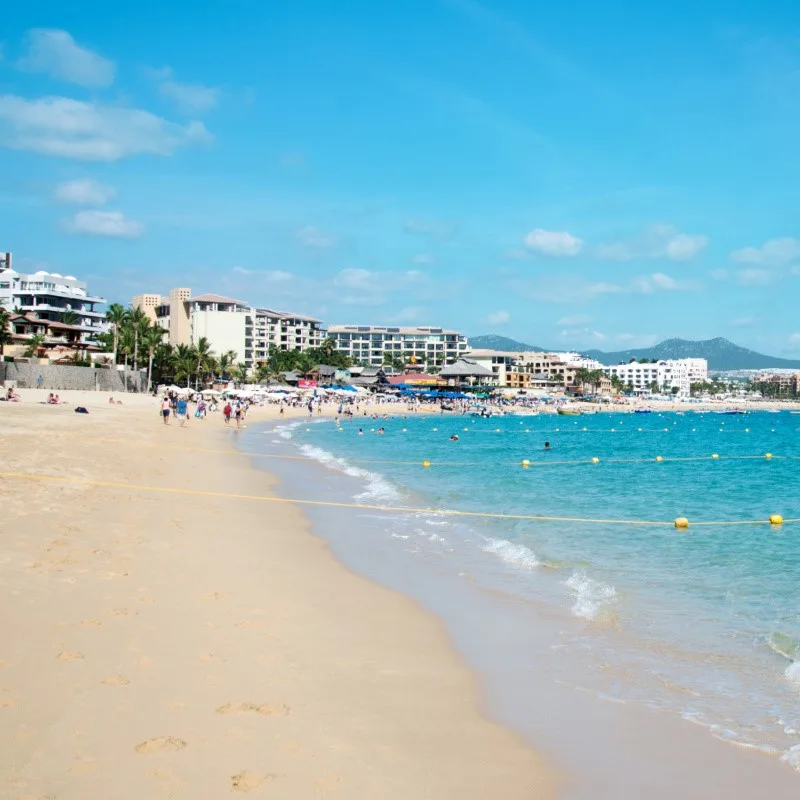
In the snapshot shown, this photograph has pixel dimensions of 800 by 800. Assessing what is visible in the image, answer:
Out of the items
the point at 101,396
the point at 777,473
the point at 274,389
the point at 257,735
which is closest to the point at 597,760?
the point at 257,735

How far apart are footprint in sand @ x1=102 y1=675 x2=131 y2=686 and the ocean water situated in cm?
354

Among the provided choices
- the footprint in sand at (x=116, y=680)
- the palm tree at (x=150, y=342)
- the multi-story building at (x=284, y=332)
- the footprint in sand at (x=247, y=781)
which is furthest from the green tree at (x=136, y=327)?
the footprint in sand at (x=247, y=781)

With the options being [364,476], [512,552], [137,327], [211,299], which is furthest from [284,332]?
[512,552]

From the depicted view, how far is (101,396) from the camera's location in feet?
196

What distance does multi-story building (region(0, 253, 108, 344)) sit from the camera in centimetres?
8625

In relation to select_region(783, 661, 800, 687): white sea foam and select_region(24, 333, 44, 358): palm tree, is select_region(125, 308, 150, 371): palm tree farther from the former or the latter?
select_region(783, 661, 800, 687): white sea foam

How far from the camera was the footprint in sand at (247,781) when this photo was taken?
4.91 m

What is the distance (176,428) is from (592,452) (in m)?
23.5

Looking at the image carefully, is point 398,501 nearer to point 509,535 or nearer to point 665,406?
point 509,535

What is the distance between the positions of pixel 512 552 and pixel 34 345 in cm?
6489

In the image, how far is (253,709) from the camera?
6.14 meters

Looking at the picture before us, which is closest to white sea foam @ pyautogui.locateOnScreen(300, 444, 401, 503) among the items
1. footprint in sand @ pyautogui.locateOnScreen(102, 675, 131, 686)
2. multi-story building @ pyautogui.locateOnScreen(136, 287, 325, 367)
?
footprint in sand @ pyautogui.locateOnScreen(102, 675, 131, 686)

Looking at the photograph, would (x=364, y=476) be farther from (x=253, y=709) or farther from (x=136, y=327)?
(x=136, y=327)

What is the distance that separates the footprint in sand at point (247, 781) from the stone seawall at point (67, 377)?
56.1 meters
